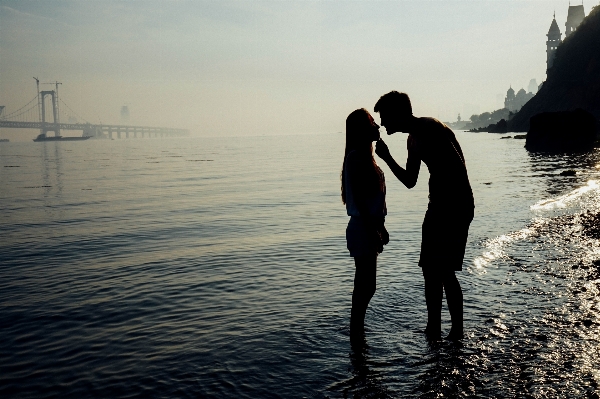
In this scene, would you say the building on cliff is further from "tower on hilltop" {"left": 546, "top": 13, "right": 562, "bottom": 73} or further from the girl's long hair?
the girl's long hair

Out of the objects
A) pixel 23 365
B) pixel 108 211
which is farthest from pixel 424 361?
pixel 108 211

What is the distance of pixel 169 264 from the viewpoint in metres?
10.4

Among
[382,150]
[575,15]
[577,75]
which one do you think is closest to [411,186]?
[382,150]

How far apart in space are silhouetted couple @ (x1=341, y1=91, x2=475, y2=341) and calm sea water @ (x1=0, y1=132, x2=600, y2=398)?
A: 0.89 meters

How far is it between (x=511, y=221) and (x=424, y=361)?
9612mm

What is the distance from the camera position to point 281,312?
7031mm

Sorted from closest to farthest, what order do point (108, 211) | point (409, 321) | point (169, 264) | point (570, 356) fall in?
point (570, 356), point (409, 321), point (169, 264), point (108, 211)

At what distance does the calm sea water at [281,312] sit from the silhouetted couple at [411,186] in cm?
89

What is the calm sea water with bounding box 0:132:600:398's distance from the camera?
4840 mm

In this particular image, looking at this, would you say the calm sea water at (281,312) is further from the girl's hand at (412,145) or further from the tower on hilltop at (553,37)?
the tower on hilltop at (553,37)

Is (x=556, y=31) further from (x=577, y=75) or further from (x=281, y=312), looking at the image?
(x=281, y=312)

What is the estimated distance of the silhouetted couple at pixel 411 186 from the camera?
16.6ft

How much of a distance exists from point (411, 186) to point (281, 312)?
286 cm

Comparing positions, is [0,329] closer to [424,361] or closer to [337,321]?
[337,321]
